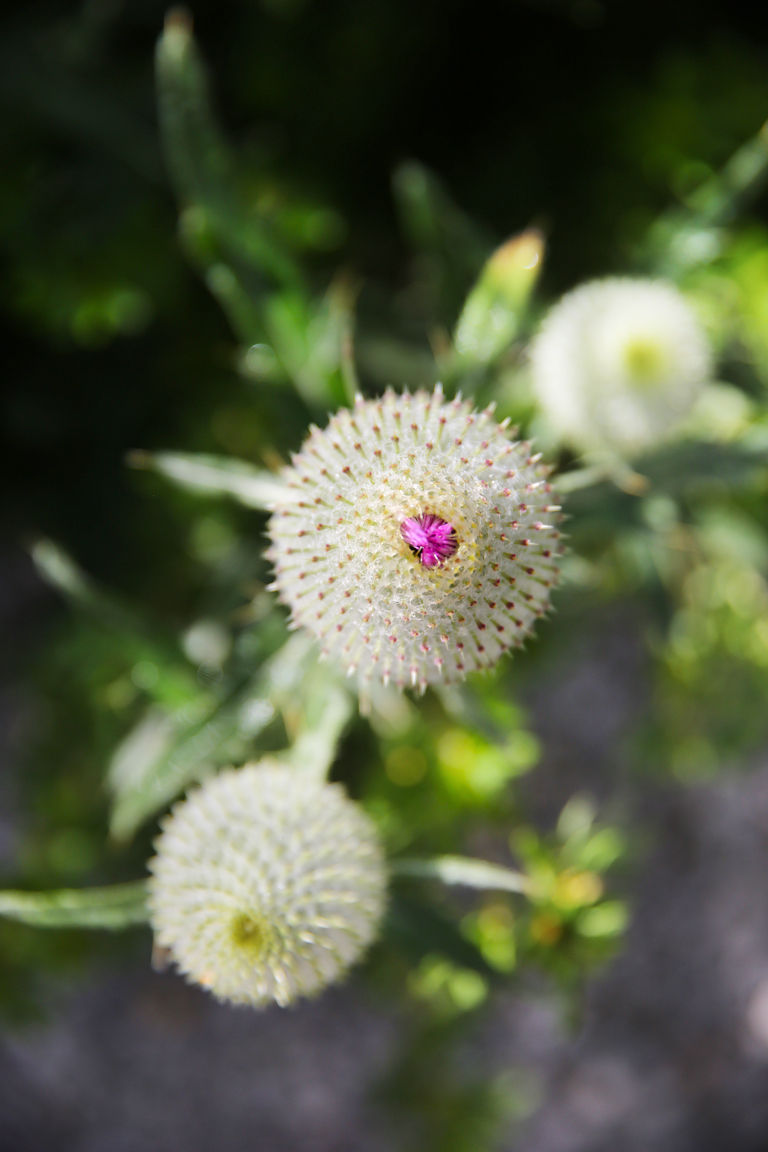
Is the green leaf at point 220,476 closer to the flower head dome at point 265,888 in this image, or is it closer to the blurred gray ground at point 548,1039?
the flower head dome at point 265,888

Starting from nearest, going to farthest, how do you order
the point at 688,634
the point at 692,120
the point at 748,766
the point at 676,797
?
the point at 692,120 < the point at 688,634 < the point at 748,766 < the point at 676,797

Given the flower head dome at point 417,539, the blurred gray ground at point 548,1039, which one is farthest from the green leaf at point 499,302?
the blurred gray ground at point 548,1039

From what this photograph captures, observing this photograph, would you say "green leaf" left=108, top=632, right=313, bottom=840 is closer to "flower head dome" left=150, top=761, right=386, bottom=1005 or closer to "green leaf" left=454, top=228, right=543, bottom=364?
"flower head dome" left=150, top=761, right=386, bottom=1005

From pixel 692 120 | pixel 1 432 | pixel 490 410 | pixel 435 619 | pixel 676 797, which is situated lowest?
→ pixel 435 619

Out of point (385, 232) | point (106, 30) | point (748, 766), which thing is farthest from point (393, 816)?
point (106, 30)

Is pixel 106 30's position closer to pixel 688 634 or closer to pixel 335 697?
pixel 335 697

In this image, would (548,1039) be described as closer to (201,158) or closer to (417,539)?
(417,539)
